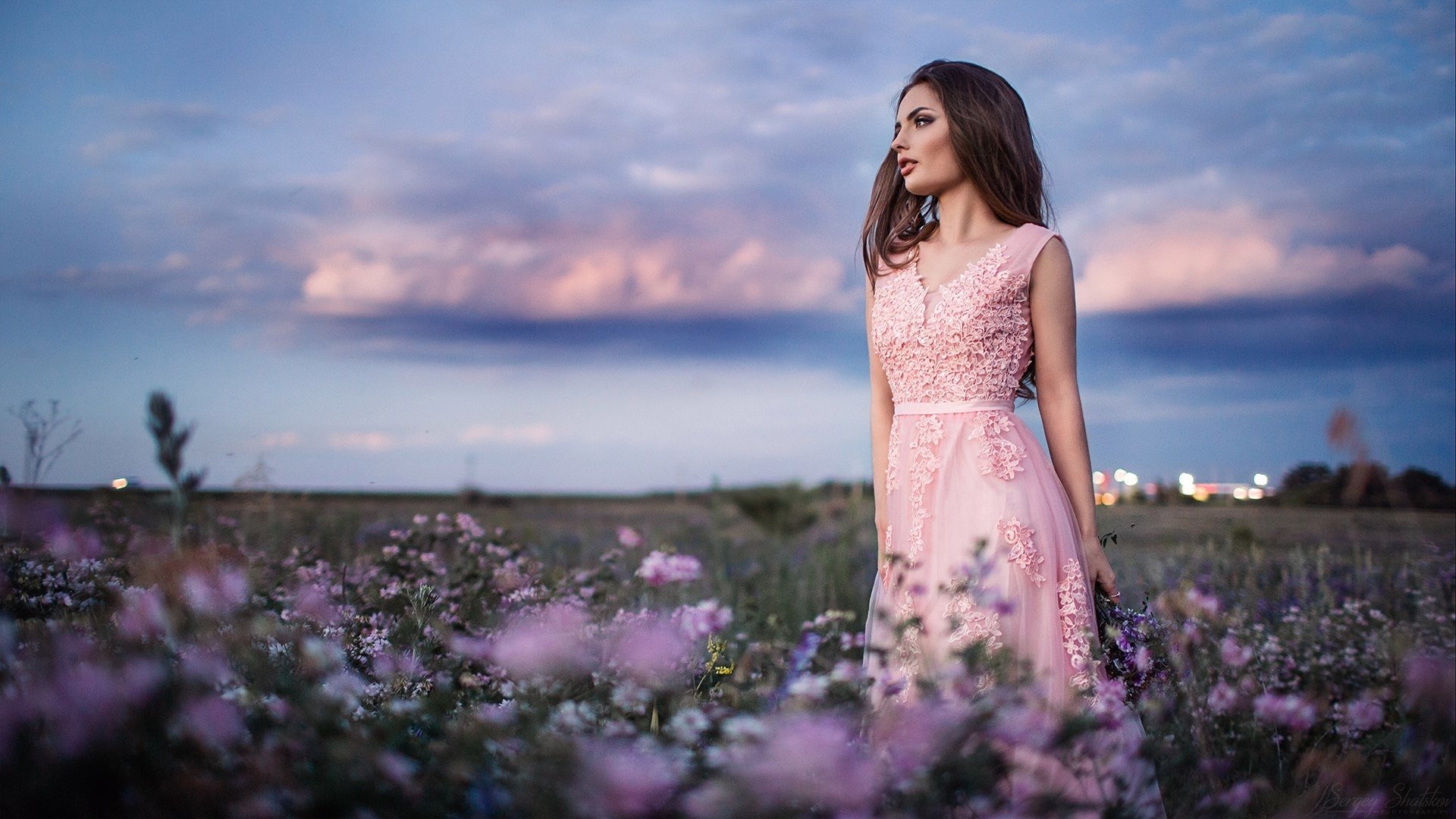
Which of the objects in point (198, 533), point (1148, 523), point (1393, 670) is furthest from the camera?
point (1148, 523)

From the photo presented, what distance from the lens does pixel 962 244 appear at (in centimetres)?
271

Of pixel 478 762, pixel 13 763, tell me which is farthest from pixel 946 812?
pixel 13 763

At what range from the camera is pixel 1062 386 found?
2512 millimetres

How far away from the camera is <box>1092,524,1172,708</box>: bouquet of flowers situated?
7.23 ft

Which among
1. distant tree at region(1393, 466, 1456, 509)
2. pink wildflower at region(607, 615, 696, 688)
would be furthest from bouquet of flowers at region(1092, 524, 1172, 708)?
distant tree at region(1393, 466, 1456, 509)

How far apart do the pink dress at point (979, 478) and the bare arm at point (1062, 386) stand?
0.03 m

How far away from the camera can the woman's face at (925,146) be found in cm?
272

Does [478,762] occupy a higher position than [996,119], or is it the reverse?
[996,119]

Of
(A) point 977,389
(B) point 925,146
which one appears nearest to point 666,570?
(A) point 977,389

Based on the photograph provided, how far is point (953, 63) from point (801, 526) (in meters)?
7.25

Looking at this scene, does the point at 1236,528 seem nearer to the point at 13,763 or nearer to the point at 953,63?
the point at 953,63

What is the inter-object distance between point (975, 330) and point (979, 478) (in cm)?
40

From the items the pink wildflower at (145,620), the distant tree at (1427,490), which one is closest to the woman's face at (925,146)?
the pink wildflower at (145,620)

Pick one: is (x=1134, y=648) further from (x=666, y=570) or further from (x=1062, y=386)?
(x=666, y=570)
